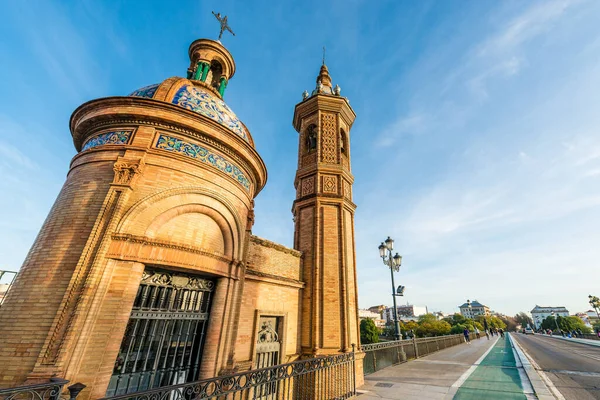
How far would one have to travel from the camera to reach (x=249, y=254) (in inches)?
300

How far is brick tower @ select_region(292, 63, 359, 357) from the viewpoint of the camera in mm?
8438

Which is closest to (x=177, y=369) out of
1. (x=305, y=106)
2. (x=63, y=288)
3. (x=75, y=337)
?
(x=75, y=337)

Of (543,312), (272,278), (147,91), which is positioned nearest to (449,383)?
(272,278)

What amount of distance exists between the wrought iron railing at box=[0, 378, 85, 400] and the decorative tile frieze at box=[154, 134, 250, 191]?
14.7 ft

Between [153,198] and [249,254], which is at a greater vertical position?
[153,198]

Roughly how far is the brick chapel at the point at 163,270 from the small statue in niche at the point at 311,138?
414 centimetres

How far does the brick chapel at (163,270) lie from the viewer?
4.25 m

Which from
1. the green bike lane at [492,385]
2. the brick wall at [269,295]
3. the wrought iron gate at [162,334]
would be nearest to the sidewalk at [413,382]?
the green bike lane at [492,385]

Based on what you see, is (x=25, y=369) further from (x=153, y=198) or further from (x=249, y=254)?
(x=249, y=254)

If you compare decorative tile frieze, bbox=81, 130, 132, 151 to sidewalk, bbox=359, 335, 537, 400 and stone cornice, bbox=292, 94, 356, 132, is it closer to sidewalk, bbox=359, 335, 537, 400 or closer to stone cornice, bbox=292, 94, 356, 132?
stone cornice, bbox=292, 94, 356, 132

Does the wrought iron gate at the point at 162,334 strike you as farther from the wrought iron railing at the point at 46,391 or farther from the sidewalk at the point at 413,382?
the sidewalk at the point at 413,382

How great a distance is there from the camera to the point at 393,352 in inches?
449

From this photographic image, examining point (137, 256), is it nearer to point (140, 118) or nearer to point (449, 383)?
point (140, 118)

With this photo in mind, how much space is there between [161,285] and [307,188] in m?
6.58
